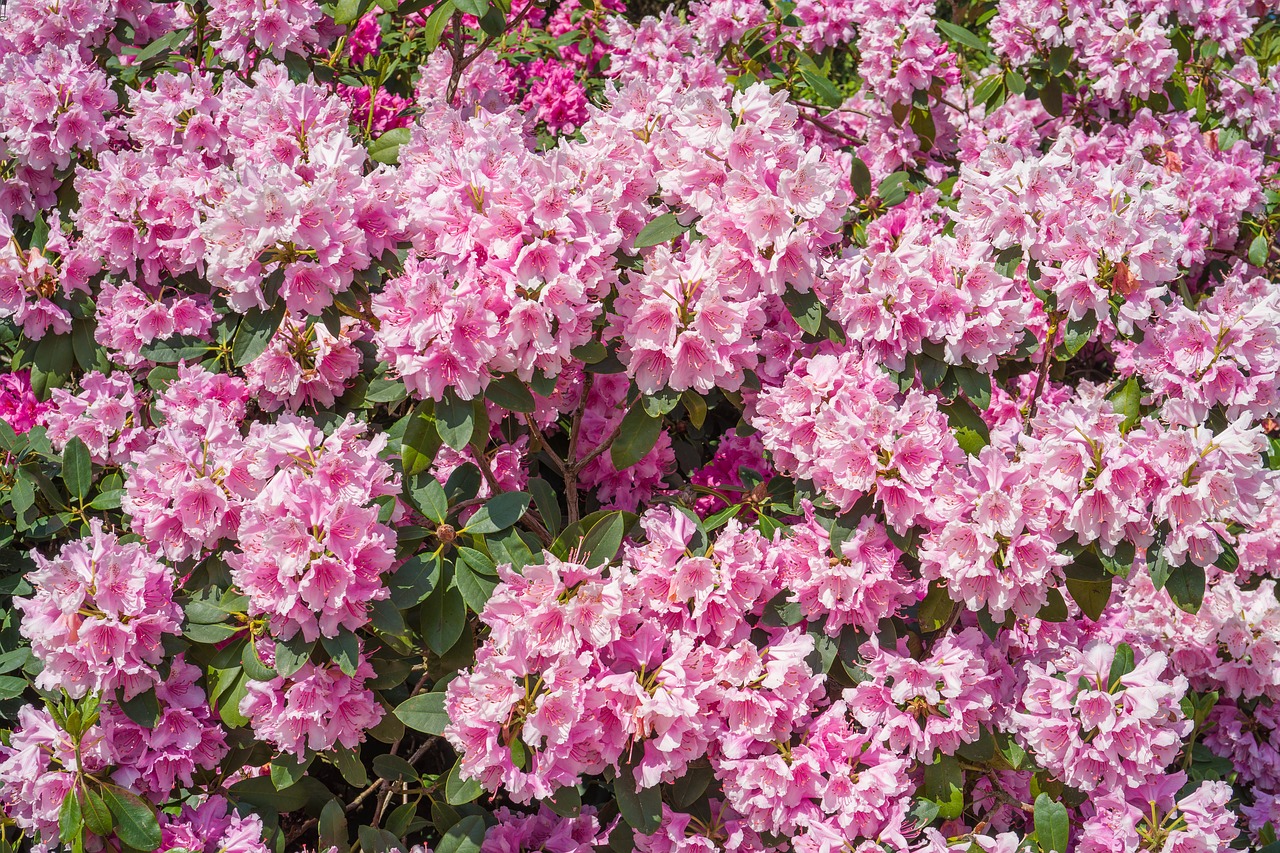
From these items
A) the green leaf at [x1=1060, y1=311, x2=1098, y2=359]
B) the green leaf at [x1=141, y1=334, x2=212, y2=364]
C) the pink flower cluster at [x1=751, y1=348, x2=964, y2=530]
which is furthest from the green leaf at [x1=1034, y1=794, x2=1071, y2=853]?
the green leaf at [x1=141, y1=334, x2=212, y2=364]

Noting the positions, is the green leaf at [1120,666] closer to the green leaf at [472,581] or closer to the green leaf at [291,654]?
the green leaf at [472,581]

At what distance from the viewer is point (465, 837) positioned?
197 centimetres

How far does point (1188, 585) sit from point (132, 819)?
74.2 inches

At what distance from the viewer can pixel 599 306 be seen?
73.2 inches

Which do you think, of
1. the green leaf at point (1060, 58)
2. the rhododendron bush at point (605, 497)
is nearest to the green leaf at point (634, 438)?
the rhododendron bush at point (605, 497)

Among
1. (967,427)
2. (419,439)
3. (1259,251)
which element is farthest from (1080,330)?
(1259,251)

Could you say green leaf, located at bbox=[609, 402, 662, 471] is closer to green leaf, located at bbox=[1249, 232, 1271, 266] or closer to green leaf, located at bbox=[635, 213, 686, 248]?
green leaf, located at bbox=[635, 213, 686, 248]

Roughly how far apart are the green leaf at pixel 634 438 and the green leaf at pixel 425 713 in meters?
0.53

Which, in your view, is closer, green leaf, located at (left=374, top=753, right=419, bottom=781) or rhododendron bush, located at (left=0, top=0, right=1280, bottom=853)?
rhododendron bush, located at (left=0, top=0, right=1280, bottom=853)

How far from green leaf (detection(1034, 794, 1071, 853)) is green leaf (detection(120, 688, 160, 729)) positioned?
1.53 meters

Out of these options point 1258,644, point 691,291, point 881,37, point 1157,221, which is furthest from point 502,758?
point 881,37

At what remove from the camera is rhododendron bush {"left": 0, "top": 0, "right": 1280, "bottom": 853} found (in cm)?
178

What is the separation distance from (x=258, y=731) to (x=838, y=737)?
0.99 m

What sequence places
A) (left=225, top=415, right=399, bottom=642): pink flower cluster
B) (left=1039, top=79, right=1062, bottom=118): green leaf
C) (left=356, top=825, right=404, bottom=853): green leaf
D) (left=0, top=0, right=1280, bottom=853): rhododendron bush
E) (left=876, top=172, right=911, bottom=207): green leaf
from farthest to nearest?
1. (left=1039, top=79, right=1062, bottom=118): green leaf
2. (left=876, top=172, right=911, bottom=207): green leaf
3. (left=356, top=825, right=404, bottom=853): green leaf
4. (left=0, top=0, right=1280, bottom=853): rhododendron bush
5. (left=225, top=415, right=399, bottom=642): pink flower cluster
